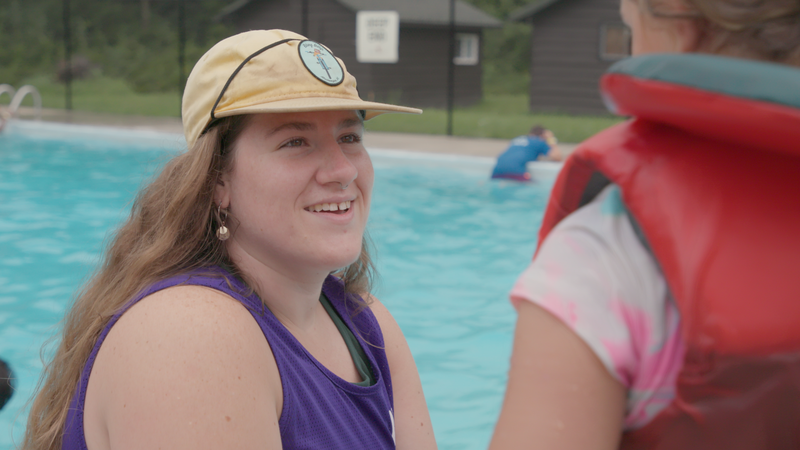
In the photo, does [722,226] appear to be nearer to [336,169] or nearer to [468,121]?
[336,169]

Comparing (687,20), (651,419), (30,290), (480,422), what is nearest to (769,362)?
(651,419)

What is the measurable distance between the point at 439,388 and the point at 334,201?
351cm

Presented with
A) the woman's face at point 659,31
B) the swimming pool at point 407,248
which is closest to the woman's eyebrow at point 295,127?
the swimming pool at point 407,248

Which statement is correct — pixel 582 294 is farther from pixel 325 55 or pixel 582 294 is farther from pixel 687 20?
pixel 325 55

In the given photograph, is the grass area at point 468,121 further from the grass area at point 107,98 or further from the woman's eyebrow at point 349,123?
the woman's eyebrow at point 349,123

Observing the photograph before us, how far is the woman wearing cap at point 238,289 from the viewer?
1.44 metres

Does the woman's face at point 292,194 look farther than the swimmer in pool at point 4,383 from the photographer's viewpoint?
No

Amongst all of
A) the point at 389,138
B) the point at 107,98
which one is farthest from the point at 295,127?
the point at 107,98

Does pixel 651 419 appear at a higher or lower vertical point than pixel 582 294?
lower

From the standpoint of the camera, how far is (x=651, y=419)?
2.59ft

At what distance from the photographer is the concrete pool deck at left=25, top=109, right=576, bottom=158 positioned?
40.5 ft

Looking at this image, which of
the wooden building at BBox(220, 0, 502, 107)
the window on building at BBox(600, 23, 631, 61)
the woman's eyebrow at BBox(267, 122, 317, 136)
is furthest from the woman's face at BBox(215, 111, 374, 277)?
the window on building at BBox(600, 23, 631, 61)

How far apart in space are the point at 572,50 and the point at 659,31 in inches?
868

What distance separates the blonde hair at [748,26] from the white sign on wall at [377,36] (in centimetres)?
1516
